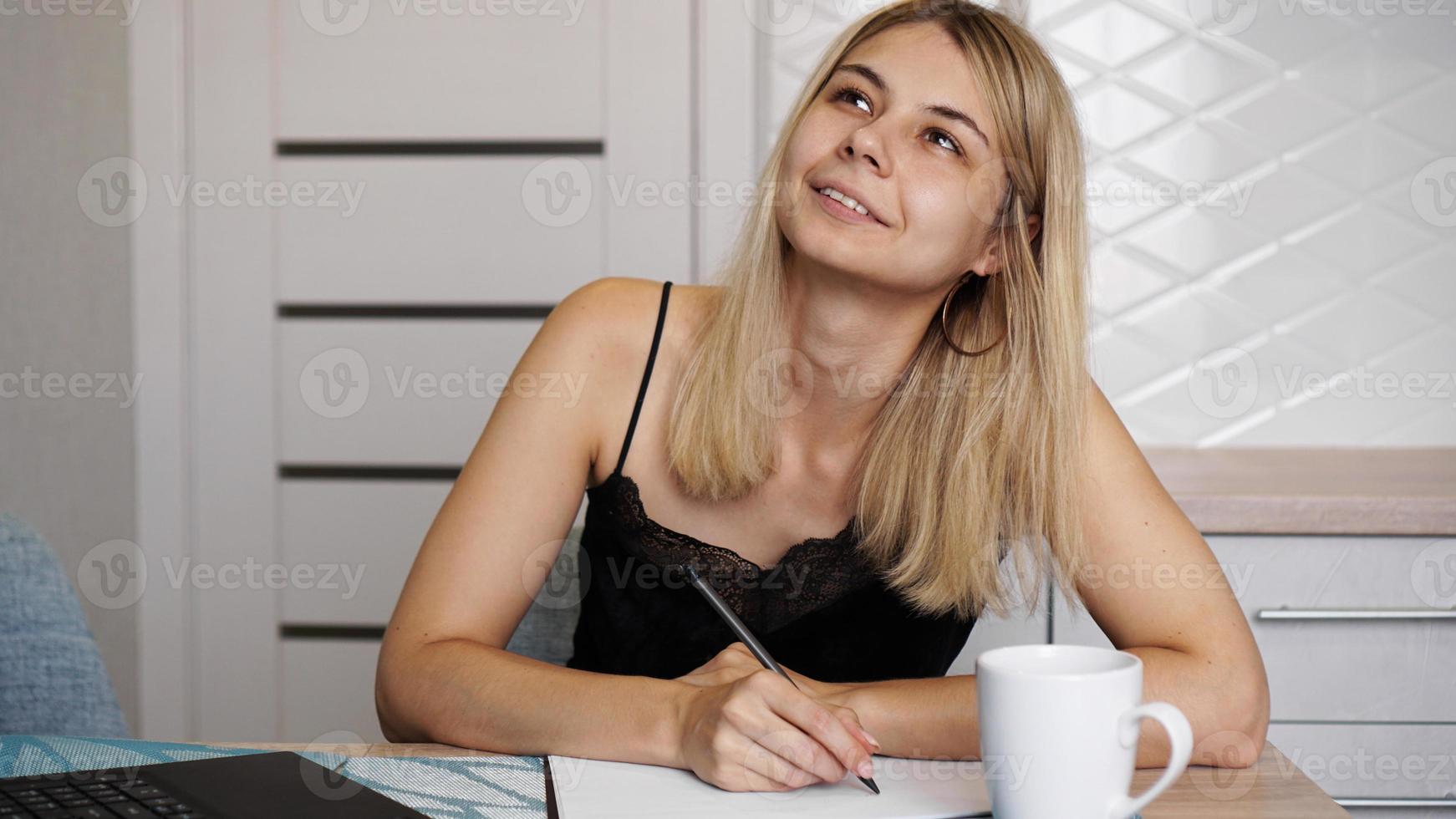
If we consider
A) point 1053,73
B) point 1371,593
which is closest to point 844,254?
point 1053,73

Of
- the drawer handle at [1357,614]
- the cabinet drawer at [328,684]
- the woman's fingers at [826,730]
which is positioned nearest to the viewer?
the woman's fingers at [826,730]

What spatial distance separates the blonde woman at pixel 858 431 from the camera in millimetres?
1100

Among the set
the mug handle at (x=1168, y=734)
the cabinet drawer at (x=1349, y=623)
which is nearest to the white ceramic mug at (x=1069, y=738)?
the mug handle at (x=1168, y=734)

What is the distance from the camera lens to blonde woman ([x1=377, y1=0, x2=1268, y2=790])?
1.10m

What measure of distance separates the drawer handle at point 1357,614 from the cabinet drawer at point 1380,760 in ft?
0.45

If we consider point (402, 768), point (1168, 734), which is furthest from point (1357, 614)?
point (402, 768)

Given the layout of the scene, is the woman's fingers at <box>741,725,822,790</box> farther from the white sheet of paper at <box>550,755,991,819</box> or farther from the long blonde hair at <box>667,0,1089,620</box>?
the long blonde hair at <box>667,0,1089,620</box>

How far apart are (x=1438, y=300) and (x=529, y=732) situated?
1908mm

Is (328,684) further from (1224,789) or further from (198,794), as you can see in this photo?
Answer: (1224,789)

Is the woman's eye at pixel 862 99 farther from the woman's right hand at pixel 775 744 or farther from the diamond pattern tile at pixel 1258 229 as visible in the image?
the diamond pattern tile at pixel 1258 229

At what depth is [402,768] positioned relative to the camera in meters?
0.75

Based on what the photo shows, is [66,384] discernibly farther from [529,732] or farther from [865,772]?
[865,772]

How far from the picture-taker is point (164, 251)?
218 centimetres

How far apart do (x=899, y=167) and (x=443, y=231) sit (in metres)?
1.24
